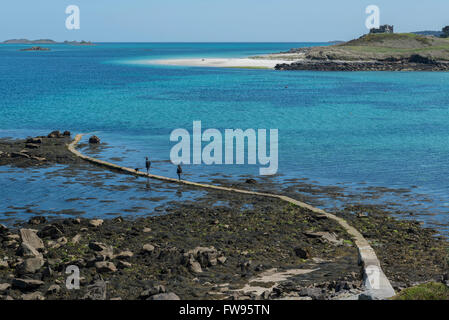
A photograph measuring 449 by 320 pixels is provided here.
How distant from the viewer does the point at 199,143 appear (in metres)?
53.9

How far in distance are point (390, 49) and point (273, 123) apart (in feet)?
430

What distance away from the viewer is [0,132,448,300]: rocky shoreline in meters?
20.7

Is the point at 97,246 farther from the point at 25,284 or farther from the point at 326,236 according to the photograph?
the point at 326,236

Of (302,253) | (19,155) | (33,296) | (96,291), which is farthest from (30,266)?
(19,155)

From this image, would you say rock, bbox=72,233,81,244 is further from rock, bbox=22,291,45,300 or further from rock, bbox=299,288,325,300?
rock, bbox=299,288,325,300

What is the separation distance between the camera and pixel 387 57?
171125 mm

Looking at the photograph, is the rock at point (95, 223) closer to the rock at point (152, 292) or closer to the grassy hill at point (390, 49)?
the rock at point (152, 292)

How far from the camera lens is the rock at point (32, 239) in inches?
985

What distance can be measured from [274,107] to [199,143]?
3399cm

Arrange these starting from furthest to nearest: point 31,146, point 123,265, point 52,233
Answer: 1. point 31,146
2. point 52,233
3. point 123,265

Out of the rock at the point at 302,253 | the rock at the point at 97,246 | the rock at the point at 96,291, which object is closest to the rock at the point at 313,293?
the rock at the point at 302,253

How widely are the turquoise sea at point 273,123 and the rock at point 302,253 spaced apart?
8.78 metres

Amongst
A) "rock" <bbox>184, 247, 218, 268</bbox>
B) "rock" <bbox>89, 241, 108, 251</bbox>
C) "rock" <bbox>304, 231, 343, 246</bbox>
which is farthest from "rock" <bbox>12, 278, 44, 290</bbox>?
"rock" <bbox>304, 231, 343, 246</bbox>
